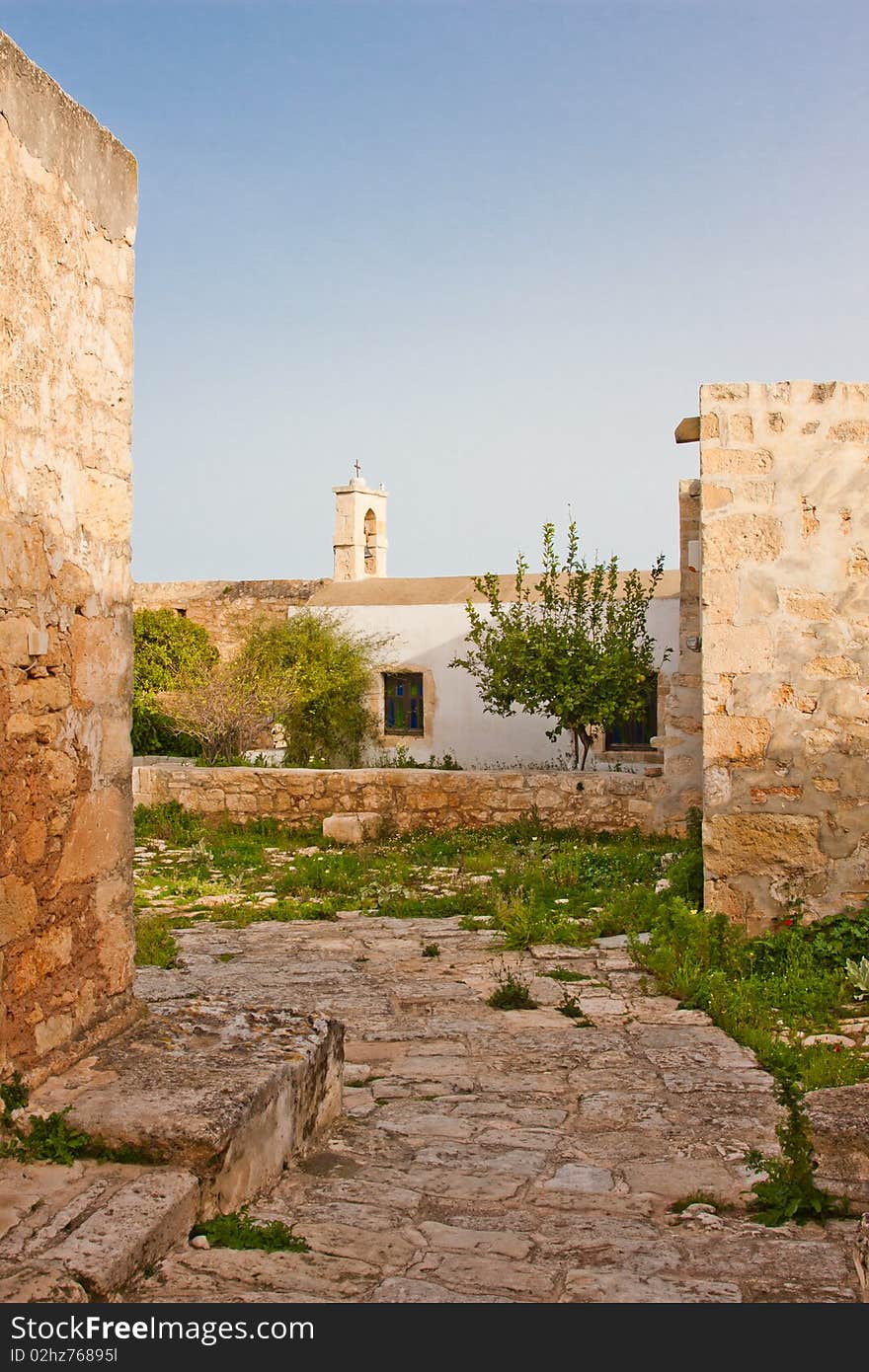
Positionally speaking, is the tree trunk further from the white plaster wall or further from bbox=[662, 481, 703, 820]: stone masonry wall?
bbox=[662, 481, 703, 820]: stone masonry wall

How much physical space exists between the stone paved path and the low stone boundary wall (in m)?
5.21

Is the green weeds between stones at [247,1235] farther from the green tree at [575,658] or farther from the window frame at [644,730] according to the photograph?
the window frame at [644,730]

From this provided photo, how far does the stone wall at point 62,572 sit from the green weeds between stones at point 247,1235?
67 centimetres

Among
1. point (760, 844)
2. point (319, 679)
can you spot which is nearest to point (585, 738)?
point (319, 679)

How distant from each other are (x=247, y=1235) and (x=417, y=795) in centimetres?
950

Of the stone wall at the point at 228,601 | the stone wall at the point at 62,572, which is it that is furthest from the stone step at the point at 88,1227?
the stone wall at the point at 228,601

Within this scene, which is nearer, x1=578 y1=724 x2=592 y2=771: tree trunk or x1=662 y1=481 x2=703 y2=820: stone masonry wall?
x1=662 y1=481 x2=703 y2=820: stone masonry wall

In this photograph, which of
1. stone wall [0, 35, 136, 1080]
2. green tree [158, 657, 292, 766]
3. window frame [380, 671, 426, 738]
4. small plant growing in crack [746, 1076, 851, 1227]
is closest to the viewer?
stone wall [0, 35, 136, 1080]

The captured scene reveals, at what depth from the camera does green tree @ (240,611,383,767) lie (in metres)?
21.2

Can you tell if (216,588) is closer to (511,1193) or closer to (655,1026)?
(655,1026)

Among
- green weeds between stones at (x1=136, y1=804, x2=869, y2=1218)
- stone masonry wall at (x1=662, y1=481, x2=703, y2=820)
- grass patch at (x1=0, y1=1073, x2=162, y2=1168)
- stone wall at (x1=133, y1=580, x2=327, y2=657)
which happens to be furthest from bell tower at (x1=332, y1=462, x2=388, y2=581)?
grass patch at (x1=0, y1=1073, x2=162, y2=1168)

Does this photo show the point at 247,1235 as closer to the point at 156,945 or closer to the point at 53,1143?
the point at 53,1143

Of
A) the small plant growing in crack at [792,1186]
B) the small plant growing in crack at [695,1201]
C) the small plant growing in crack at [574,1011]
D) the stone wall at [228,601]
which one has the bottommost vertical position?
the small plant growing in crack at [574,1011]

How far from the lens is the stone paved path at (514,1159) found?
2973 mm
